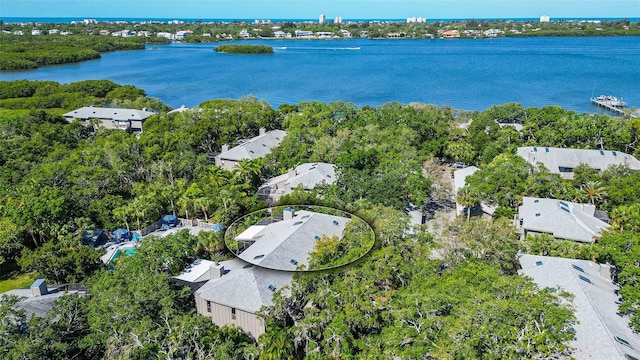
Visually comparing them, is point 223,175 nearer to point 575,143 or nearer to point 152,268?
point 152,268

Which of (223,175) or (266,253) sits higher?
(266,253)

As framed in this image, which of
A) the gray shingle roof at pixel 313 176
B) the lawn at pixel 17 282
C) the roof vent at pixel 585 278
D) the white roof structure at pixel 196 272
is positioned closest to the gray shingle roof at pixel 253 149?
the gray shingle roof at pixel 313 176

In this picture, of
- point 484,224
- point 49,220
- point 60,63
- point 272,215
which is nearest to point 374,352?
point 272,215

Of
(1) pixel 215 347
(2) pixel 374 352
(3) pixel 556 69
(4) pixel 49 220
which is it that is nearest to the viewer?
(2) pixel 374 352

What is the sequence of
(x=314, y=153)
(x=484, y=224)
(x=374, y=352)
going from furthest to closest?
1. (x=314, y=153)
2. (x=484, y=224)
3. (x=374, y=352)

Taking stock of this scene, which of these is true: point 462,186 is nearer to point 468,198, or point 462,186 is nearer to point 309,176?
point 468,198
